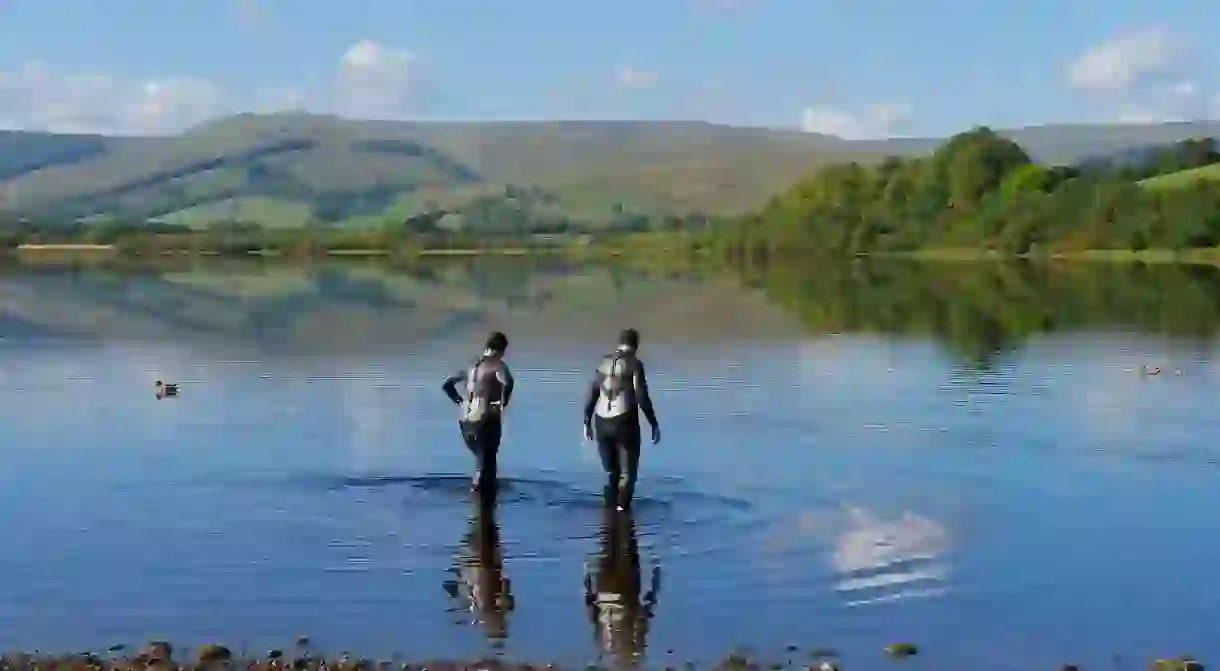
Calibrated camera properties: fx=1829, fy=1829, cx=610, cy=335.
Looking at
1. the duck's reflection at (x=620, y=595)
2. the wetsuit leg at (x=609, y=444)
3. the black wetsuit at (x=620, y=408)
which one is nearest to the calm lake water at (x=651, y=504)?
the duck's reflection at (x=620, y=595)

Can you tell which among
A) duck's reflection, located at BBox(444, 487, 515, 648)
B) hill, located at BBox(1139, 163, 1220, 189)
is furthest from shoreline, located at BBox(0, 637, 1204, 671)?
hill, located at BBox(1139, 163, 1220, 189)

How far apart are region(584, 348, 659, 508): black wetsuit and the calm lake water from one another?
31.7 inches

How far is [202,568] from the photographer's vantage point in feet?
61.3

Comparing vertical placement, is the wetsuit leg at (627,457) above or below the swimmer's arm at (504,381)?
below

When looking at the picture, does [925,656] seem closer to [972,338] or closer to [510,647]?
[510,647]

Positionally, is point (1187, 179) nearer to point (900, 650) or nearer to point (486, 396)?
point (486, 396)

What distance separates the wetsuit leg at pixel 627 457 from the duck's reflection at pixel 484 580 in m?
1.58

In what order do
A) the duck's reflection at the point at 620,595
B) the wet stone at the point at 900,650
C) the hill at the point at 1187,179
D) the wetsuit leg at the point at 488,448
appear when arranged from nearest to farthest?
the wet stone at the point at 900,650 < the duck's reflection at the point at 620,595 < the wetsuit leg at the point at 488,448 < the hill at the point at 1187,179

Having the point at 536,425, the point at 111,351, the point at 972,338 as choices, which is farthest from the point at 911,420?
the point at 111,351

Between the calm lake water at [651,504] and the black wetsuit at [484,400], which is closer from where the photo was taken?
the calm lake water at [651,504]

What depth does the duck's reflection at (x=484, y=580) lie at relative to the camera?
16.2 metres

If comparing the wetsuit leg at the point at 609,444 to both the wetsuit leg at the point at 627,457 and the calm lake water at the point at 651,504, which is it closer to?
the wetsuit leg at the point at 627,457

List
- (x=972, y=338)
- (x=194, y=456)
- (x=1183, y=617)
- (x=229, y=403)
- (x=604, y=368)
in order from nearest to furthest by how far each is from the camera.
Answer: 1. (x=1183, y=617)
2. (x=604, y=368)
3. (x=194, y=456)
4. (x=229, y=403)
5. (x=972, y=338)

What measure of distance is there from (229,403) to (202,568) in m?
18.2
